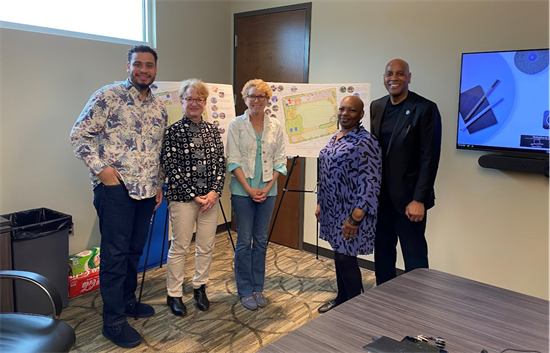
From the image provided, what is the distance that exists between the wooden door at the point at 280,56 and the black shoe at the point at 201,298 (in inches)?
54.9

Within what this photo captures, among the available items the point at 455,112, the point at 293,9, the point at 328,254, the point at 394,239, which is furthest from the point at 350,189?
the point at 293,9

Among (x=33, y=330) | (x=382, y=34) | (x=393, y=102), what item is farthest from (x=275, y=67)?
(x=33, y=330)

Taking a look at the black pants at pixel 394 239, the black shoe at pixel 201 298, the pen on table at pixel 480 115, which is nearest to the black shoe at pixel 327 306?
the black pants at pixel 394 239

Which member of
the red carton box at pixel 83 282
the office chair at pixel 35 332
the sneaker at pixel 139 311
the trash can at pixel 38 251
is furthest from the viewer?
the red carton box at pixel 83 282

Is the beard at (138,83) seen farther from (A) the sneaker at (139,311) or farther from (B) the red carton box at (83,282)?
(B) the red carton box at (83,282)

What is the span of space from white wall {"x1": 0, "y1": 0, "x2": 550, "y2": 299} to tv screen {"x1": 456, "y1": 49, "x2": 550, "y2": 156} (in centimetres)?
11

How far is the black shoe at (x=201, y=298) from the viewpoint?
8.90 ft

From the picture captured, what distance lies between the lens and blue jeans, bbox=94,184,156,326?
2193 millimetres

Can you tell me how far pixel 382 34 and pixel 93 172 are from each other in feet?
7.71

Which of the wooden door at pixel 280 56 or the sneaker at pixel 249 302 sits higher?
the wooden door at pixel 280 56

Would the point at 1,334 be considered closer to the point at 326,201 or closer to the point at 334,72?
the point at 326,201

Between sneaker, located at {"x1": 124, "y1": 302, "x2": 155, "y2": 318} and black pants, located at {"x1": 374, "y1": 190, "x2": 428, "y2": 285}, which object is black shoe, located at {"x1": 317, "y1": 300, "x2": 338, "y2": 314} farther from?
sneaker, located at {"x1": 124, "y1": 302, "x2": 155, "y2": 318}

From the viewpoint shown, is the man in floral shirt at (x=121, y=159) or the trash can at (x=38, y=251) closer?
the man in floral shirt at (x=121, y=159)

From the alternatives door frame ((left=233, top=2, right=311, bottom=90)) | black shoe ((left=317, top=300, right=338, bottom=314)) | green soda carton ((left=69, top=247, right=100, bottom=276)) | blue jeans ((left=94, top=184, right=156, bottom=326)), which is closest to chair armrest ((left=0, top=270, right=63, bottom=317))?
blue jeans ((left=94, top=184, right=156, bottom=326))
